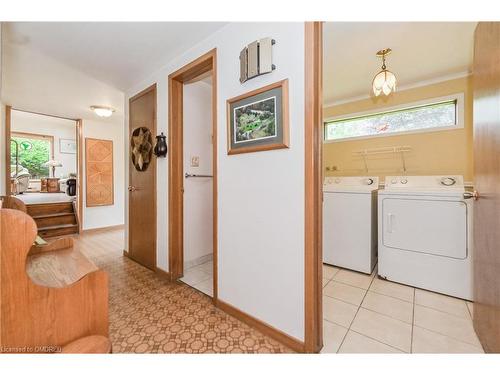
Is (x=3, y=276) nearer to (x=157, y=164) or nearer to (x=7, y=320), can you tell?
(x=7, y=320)

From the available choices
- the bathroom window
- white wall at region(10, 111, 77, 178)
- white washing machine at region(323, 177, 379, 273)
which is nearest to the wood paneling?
white wall at region(10, 111, 77, 178)

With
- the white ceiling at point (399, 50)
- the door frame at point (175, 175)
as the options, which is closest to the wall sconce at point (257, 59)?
the white ceiling at point (399, 50)

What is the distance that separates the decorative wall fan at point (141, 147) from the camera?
251 cm

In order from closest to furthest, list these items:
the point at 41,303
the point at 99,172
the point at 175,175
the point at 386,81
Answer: the point at 41,303
the point at 386,81
the point at 175,175
the point at 99,172

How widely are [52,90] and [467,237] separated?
5049mm

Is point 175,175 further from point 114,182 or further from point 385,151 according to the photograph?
point 114,182

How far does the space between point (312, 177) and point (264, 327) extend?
1.04m

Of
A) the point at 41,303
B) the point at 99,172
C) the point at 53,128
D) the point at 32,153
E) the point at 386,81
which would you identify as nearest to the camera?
the point at 41,303

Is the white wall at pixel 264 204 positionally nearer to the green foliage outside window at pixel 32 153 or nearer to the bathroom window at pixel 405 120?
the bathroom window at pixel 405 120

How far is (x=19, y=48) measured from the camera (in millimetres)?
1968

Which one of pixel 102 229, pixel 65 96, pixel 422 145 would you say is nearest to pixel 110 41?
pixel 65 96

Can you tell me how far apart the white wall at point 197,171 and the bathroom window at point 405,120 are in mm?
2117

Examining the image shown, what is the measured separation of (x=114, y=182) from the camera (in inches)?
184

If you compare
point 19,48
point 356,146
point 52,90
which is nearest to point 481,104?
point 356,146
